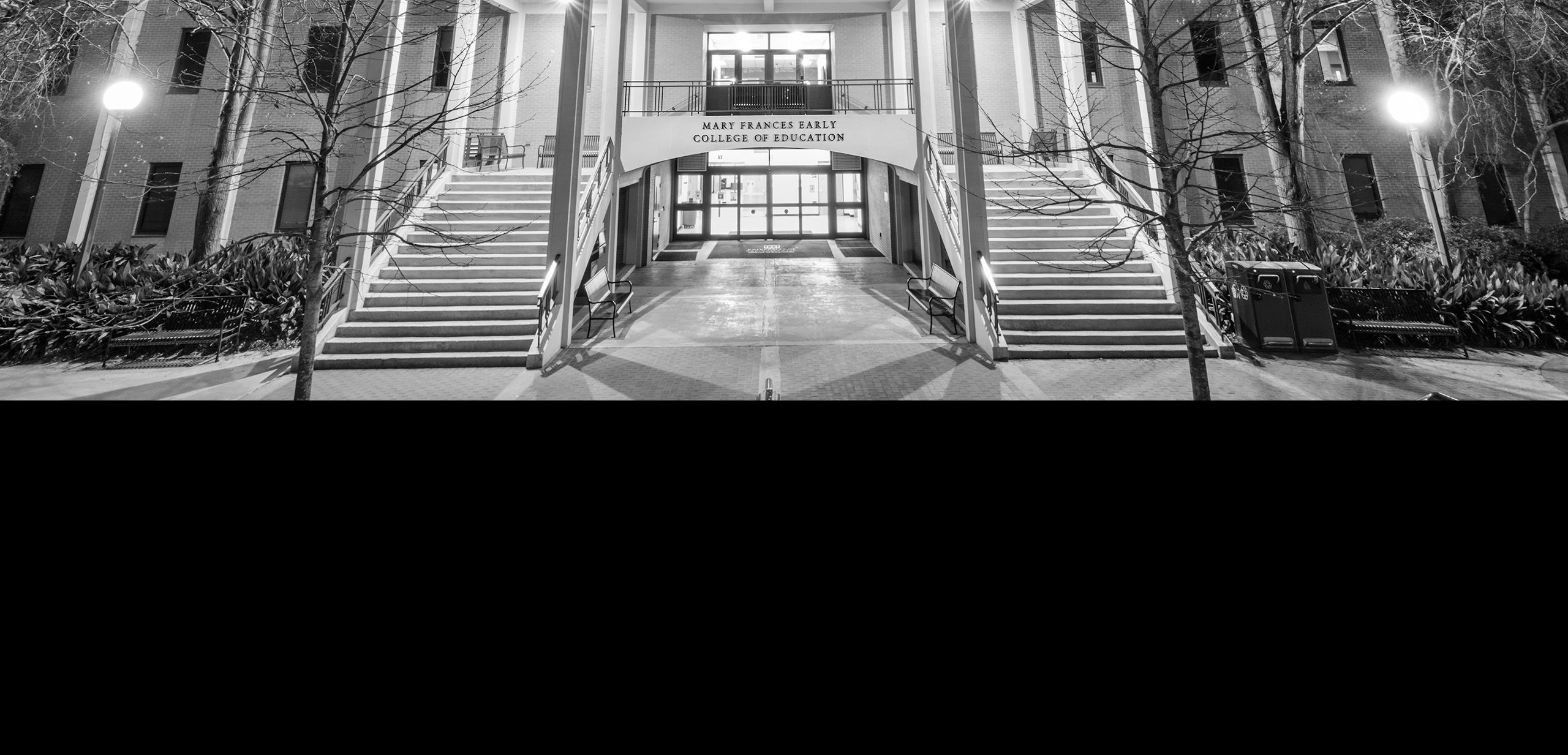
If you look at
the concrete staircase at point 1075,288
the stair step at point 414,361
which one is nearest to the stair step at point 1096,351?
the concrete staircase at point 1075,288

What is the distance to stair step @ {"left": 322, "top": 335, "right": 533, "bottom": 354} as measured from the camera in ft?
24.7

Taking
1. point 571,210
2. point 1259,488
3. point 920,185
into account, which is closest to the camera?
point 1259,488

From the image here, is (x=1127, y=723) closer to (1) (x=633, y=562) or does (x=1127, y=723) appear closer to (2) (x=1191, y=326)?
(1) (x=633, y=562)

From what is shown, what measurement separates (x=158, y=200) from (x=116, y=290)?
2.04 m

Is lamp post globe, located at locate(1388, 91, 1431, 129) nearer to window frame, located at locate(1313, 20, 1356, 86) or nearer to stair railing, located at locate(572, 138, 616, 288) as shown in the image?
window frame, located at locate(1313, 20, 1356, 86)

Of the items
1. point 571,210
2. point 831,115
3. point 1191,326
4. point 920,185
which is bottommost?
point 1191,326

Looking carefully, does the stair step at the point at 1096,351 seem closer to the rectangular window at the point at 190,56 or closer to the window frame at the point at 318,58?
the window frame at the point at 318,58

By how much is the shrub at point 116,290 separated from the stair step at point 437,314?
0.78 meters

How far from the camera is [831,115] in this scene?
10.9 meters

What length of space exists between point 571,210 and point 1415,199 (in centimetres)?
1387

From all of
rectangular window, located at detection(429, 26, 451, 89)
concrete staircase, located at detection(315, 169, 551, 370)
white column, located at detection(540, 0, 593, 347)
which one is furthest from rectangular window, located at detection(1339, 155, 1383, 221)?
rectangular window, located at detection(429, 26, 451, 89)

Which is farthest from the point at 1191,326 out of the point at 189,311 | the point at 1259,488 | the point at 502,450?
the point at 189,311

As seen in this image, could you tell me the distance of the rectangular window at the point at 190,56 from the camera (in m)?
6.80

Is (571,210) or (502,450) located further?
(571,210)
